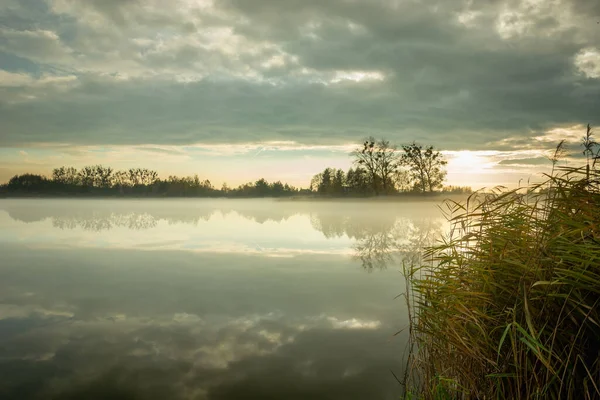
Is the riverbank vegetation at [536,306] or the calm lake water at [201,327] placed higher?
the riverbank vegetation at [536,306]

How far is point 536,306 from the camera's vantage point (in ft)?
12.0

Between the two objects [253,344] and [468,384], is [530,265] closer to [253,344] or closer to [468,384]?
[468,384]

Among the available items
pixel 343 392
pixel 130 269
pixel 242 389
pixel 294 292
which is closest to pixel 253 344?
pixel 242 389

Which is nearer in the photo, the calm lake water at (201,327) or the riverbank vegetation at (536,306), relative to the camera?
the riverbank vegetation at (536,306)

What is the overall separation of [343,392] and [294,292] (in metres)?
5.13

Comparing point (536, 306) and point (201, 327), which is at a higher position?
point (536, 306)

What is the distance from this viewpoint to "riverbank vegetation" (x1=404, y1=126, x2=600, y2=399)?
3.32m

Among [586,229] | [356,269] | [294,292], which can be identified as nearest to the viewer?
[586,229]

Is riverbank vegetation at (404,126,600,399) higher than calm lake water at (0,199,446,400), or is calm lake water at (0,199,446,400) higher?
riverbank vegetation at (404,126,600,399)

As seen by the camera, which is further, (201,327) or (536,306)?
(201,327)

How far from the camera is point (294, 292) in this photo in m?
10.5

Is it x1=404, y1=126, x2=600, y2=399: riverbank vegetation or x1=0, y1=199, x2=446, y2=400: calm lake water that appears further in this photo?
x1=0, y1=199, x2=446, y2=400: calm lake water

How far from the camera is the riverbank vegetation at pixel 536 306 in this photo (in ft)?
10.9

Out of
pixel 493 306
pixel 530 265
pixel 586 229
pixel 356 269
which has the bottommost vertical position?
pixel 356 269
